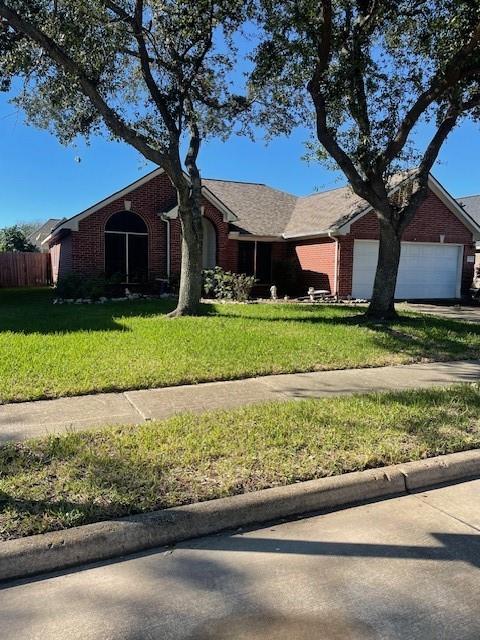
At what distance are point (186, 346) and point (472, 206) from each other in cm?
2748

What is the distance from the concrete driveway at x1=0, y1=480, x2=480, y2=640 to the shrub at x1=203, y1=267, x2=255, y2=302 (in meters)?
13.9

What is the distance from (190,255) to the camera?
12516mm

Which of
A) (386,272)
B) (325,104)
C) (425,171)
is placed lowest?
(386,272)

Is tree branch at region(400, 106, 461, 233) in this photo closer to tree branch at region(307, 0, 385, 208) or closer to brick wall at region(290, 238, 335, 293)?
tree branch at region(307, 0, 385, 208)

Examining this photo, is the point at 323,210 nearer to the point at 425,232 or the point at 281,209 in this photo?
the point at 281,209

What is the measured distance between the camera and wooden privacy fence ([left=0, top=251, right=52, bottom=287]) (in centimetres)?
2742

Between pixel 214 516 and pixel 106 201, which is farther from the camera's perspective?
pixel 106 201

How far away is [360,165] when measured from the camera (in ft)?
39.3

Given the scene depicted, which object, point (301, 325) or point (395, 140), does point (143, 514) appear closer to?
point (301, 325)

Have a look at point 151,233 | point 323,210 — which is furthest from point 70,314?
point 323,210

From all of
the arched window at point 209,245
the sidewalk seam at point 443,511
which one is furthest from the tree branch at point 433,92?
the arched window at point 209,245

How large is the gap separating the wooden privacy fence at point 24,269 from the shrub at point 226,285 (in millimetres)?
13143

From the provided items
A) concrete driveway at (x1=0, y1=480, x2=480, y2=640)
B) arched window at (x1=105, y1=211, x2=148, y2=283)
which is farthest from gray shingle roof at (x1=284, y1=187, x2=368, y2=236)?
concrete driveway at (x1=0, y1=480, x2=480, y2=640)

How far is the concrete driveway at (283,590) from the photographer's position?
2.49 metres
